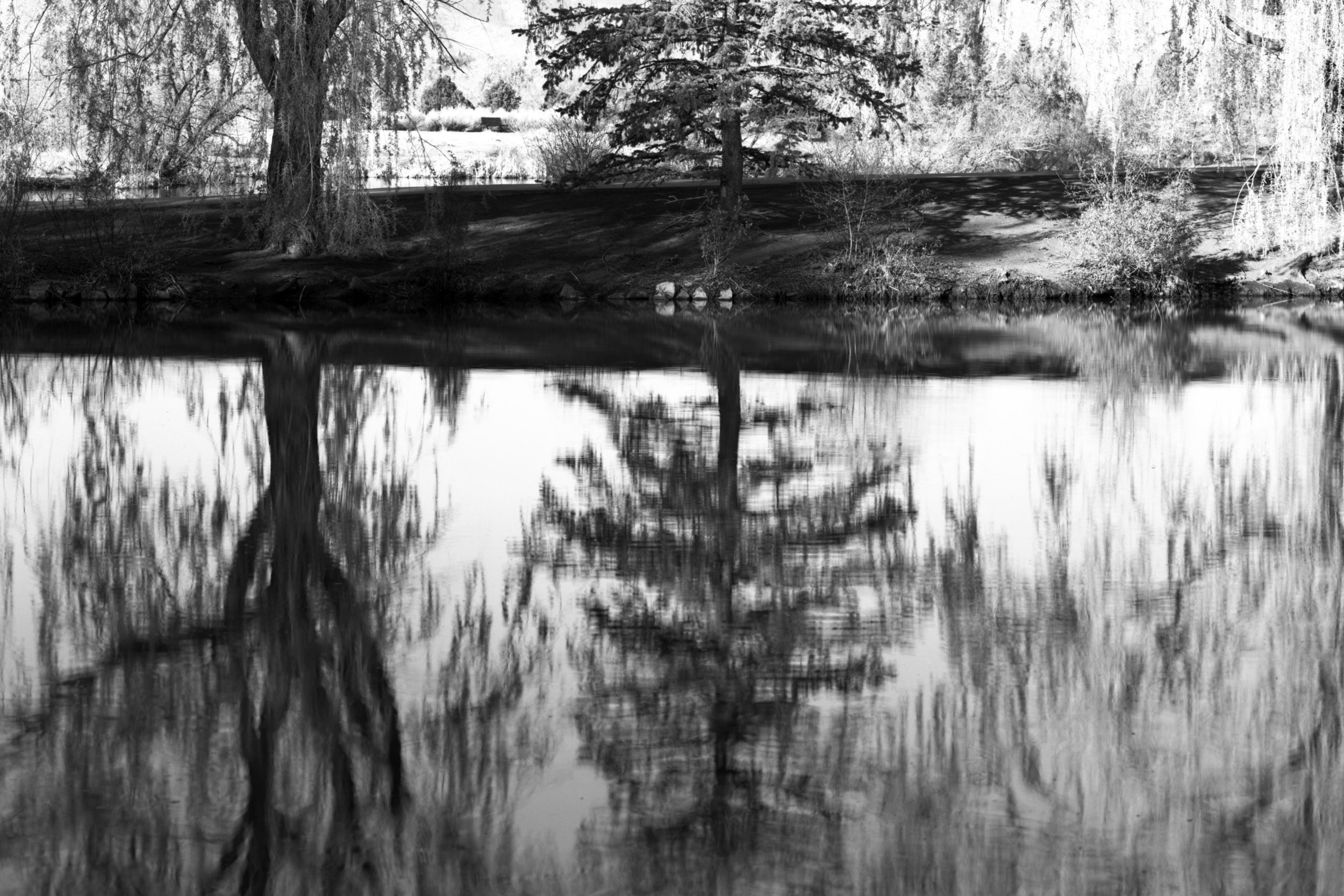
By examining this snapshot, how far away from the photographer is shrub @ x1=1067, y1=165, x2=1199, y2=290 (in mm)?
28875

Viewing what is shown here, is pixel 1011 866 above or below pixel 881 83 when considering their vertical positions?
below

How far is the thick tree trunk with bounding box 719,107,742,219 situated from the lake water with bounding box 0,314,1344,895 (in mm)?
19076

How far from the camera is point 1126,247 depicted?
96.4 feet

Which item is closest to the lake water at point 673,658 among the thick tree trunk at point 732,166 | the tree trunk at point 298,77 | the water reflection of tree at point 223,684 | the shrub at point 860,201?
the water reflection of tree at point 223,684

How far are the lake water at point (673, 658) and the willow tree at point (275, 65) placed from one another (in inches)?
482

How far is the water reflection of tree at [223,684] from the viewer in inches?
177

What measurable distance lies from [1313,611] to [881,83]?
25.0m

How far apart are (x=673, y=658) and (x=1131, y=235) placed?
24.7 metres

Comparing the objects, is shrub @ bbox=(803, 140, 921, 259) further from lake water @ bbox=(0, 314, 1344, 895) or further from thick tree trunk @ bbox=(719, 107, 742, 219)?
lake water @ bbox=(0, 314, 1344, 895)

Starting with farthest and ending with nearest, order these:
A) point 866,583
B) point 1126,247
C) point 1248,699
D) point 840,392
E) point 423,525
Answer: point 1126,247 → point 840,392 → point 423,525 → point 866,583 → point 1248,699

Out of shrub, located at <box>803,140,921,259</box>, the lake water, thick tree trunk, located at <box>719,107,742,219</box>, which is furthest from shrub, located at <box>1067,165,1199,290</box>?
the lake water

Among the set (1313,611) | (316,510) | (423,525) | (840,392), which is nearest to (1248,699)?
(1313,611)

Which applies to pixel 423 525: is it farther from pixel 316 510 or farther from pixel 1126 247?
pixel 1126 247

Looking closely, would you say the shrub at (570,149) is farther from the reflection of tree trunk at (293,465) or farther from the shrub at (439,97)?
the shrub at (439,97)
